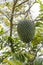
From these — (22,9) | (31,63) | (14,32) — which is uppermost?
(22,9)

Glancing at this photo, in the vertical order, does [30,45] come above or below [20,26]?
below

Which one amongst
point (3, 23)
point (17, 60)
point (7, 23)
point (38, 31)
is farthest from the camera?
point (3, 23)

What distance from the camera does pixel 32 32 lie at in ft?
3.86

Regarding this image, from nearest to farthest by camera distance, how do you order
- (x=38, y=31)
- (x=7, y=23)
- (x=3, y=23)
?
(x=38, y=31) < (x=7, y=23) < (x=3, y=23)

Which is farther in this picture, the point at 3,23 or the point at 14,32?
the point at 3,23

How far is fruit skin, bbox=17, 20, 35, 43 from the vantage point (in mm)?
1165

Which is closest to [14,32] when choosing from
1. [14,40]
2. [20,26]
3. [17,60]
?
[14,40]

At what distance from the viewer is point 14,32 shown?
1.51 meters

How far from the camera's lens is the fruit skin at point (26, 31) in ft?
3.82

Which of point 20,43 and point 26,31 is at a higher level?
point 26,31

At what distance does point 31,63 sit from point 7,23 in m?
0.41

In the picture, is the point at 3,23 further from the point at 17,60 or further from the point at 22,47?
the point at 17,60

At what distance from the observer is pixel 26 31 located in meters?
1.17

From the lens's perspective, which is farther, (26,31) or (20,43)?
(20,43)
